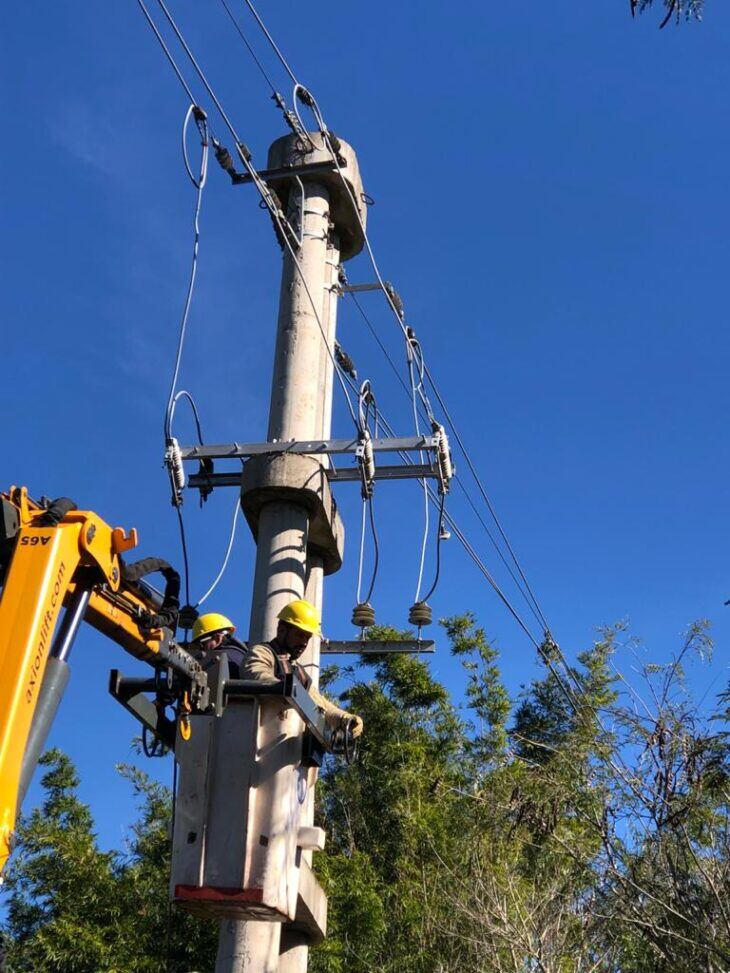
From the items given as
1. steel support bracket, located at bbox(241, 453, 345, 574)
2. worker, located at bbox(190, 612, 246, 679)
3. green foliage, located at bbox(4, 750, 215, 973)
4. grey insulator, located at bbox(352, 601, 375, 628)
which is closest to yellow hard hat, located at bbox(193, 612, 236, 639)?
worker, located at bbox(190, 612, 246, 679)

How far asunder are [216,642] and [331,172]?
4.75m

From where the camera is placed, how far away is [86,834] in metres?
16.6

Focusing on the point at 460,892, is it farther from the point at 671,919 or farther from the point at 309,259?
the point at 309,259

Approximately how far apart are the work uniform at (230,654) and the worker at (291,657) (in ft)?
0.11

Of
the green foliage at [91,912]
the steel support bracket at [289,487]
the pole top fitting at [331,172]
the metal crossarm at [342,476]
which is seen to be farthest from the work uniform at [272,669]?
the green foliage at [91,912]

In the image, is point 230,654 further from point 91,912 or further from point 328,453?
point 91,912

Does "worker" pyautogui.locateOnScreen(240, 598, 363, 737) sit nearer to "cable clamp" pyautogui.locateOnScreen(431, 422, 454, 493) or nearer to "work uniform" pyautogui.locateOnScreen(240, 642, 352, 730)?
"work uniform" pyautogui.locateOnScreen(240, 642, 352, 730)

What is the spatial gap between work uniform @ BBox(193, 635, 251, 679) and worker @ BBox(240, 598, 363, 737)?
0.11 ft

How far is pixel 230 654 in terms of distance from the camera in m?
5.09

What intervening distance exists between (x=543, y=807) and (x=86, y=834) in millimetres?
10810

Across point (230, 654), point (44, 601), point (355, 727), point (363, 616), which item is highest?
point (363, 616)

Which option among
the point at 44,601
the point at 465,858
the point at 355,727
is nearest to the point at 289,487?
the point at 355,727

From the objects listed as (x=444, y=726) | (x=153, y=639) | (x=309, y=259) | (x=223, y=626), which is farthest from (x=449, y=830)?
(x=153, y=639)

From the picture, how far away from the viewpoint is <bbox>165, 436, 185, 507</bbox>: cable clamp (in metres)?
7.80
